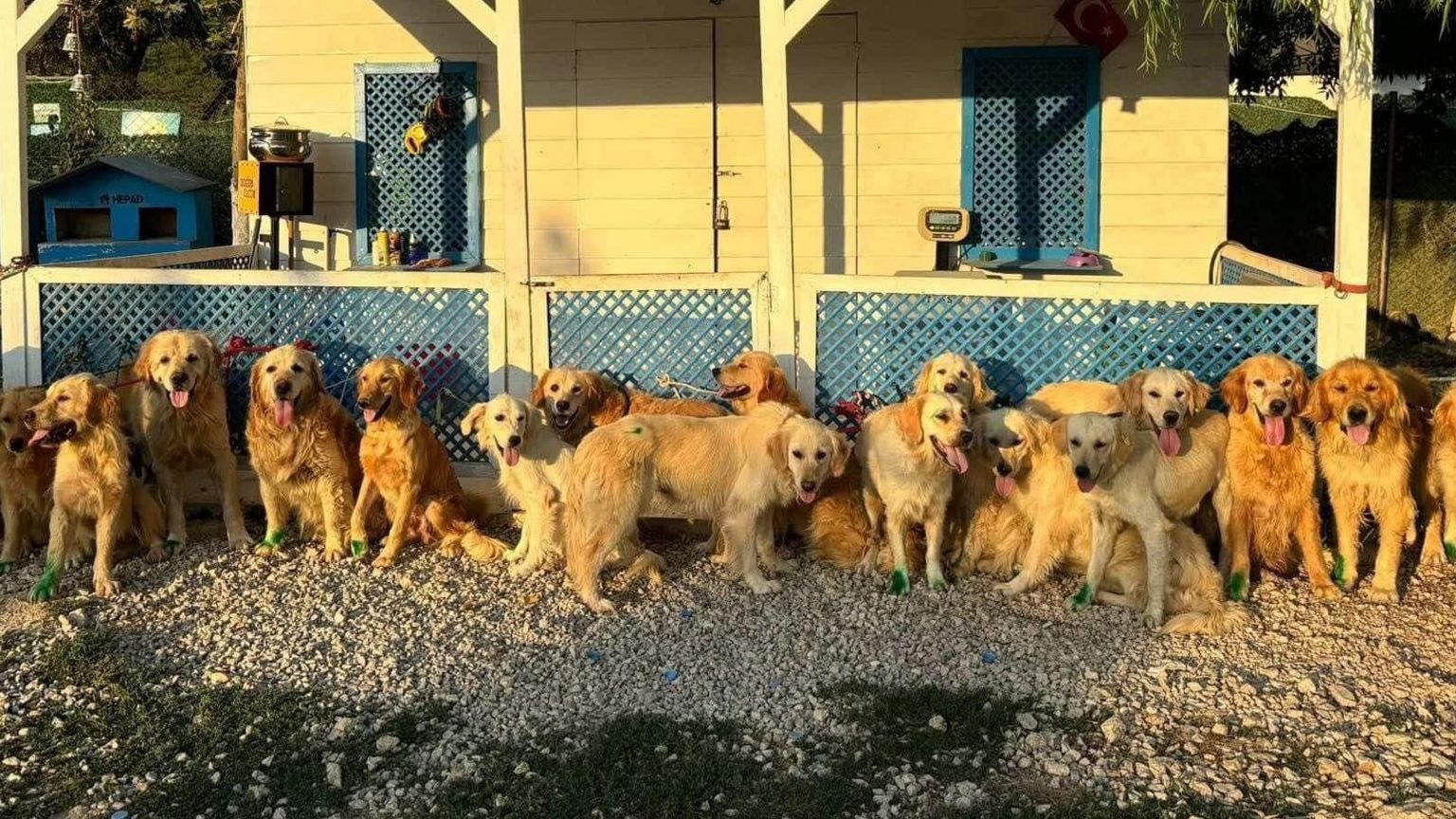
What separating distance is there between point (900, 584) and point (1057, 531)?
786 millimetres

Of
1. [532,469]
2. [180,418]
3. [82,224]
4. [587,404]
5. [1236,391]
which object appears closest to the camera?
[1236,391]

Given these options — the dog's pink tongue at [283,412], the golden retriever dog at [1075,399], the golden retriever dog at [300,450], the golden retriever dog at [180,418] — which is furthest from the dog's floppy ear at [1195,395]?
the golden retriever dog at [180,418]

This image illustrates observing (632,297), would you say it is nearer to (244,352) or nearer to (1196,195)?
(244,352)

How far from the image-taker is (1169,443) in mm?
A: 6180

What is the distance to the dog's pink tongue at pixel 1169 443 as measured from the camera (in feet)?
20.3

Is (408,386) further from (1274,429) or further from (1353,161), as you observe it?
(1353,161)

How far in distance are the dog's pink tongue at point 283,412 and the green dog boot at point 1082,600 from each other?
3983 millimetres

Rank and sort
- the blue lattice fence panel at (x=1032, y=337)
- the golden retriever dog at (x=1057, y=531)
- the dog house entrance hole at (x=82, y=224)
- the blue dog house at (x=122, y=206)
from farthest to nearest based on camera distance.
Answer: the dog house entrance hole at (x=82, y=224) < the blue dog house at (x=122, y=206) < the blue lattice fence panel at (x=1032, y=337) < the golden retriever dog at (x=1057, y=531)

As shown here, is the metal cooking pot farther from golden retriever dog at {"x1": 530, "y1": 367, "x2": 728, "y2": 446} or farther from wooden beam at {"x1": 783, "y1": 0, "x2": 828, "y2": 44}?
wooden beam at {"x1": 783, "y1": 0, "x2": 828, "y2": 44}

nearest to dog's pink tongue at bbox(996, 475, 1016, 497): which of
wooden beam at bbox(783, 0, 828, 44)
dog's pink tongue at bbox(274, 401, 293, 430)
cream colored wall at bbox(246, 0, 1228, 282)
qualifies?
wooden beam at bbox(783, 0, 828, 44)

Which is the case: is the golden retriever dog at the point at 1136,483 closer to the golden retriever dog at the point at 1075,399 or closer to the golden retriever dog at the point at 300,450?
the golden retriever dog at the point at 1075,399

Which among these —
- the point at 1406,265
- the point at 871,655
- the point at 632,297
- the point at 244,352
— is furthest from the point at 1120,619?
the point at 1406,265

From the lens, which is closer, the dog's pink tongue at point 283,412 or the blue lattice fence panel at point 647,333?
the dog's pink tongue at point 283,412

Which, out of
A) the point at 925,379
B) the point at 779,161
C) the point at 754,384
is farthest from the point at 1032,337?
the point at 779,161
